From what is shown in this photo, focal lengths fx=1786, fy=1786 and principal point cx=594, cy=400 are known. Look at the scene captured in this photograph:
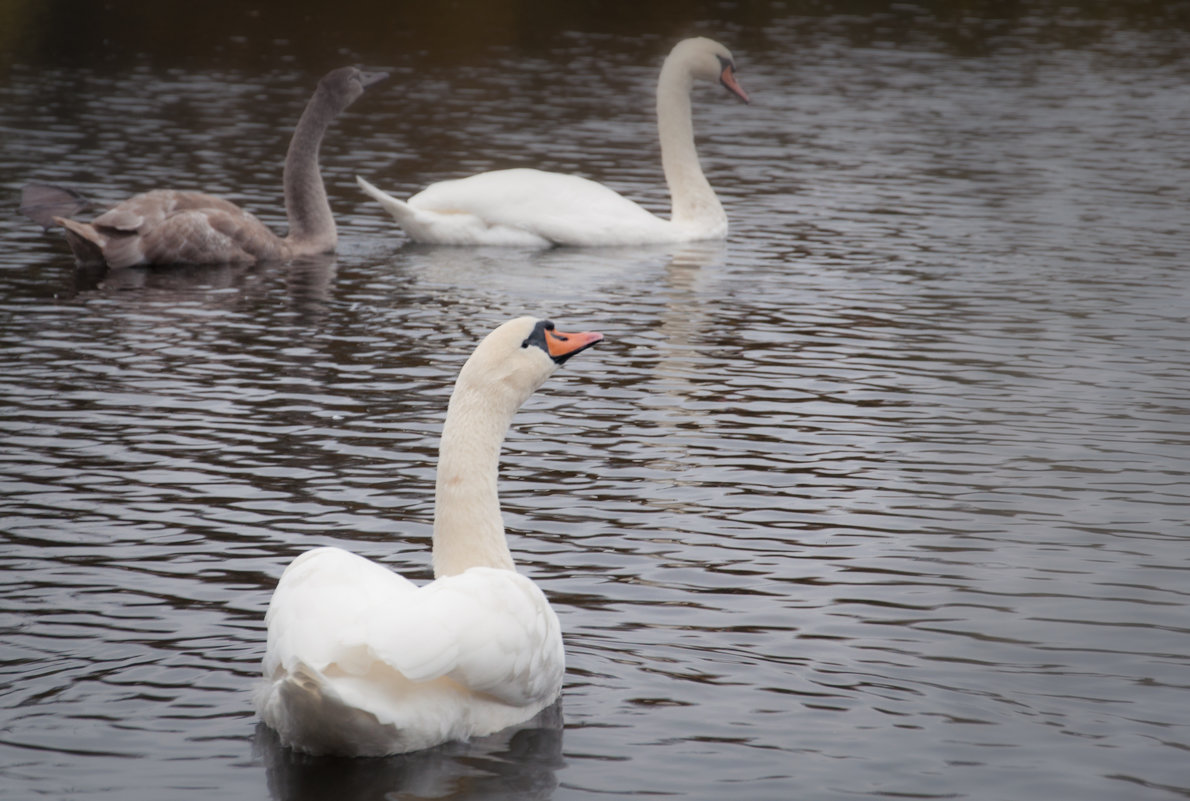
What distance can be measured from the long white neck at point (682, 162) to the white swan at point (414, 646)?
11.6m

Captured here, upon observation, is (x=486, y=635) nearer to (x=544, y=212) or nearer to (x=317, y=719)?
(x=317, y=719)

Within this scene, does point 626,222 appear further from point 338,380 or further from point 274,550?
point 274,550

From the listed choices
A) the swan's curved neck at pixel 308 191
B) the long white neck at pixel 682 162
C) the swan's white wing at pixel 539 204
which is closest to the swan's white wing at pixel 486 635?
the swan's curved neck at pixel 308 191

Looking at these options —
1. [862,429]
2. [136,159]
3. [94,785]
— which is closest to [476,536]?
[94,785]

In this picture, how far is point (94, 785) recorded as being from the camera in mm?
5672

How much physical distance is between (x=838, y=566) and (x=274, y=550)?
261 cm

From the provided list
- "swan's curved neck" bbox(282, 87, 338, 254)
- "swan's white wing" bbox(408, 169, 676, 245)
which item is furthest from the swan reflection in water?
"swan's white wing" bbox(408, 169, 676, 245)

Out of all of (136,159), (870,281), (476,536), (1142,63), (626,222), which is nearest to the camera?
(476,536)

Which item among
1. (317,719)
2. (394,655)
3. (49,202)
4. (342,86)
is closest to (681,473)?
(317,719)

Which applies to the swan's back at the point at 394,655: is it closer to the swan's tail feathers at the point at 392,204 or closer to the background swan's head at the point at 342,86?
the swan's tail feathers at the point at 392,204

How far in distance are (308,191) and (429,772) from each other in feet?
37.1

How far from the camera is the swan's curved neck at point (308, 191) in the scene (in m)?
16.4

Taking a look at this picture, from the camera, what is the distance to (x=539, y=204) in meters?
17.3

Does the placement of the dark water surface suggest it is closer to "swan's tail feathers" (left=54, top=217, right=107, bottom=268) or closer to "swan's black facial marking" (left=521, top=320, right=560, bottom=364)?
"swan's tail feathers" (left=54, top=217, right=107, bottom=268)
